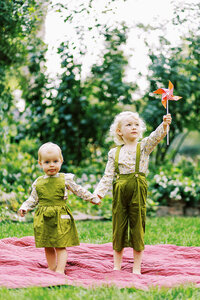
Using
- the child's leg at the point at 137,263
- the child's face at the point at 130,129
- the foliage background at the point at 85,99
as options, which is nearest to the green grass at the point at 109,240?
the child's leg at the point at 137,263

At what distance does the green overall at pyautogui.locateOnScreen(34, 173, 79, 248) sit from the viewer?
3.23 meters

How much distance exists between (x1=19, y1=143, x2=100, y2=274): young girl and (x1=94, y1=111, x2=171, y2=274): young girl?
26 cm

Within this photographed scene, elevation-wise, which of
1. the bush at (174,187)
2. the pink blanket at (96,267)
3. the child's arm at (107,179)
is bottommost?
the pink blanket at (96,267)

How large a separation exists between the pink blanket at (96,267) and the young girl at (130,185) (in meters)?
0.20

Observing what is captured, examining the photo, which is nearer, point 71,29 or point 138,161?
point 138,161

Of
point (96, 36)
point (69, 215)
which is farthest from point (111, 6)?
point (69, 215)

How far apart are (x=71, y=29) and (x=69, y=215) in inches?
194

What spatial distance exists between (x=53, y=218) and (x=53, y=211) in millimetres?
53

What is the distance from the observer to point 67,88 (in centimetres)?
810

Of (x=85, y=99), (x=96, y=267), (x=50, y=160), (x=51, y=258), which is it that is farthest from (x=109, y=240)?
(x=85, y=99)

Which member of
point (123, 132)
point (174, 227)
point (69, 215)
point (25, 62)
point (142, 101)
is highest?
point (25, 62)

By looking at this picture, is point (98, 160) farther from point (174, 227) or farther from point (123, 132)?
point (123, 132)

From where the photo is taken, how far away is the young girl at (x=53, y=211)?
324 centimetres

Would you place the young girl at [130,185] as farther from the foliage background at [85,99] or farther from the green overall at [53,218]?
the foliage background at [85,99]
